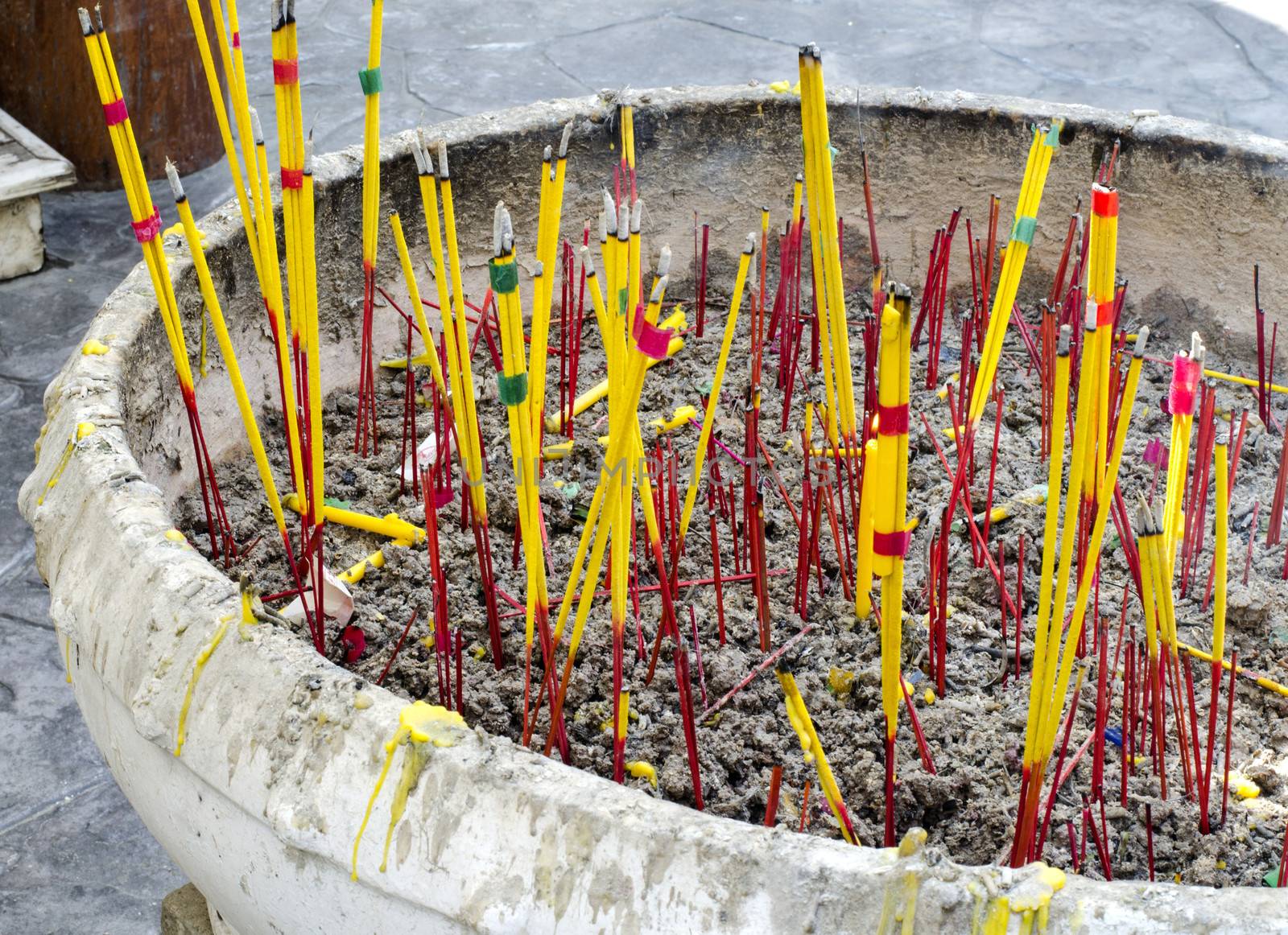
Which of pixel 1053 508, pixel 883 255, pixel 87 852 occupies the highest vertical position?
pixel 1053 508

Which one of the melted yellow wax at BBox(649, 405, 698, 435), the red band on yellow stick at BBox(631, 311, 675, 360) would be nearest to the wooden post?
the melted yellow wax at BBox(649, 405, 698, 435)

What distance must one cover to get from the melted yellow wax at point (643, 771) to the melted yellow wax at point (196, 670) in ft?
1.33

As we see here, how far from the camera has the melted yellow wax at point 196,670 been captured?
970 millimetres

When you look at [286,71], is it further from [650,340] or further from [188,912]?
[188,912]

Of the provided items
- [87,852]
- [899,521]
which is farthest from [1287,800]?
[87,852]

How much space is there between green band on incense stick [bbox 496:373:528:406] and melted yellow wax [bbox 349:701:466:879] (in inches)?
8.9

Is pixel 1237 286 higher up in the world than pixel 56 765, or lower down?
higher up

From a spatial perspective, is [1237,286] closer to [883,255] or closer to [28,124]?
→ [883,255]

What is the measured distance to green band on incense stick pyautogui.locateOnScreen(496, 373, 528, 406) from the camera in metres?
0.98

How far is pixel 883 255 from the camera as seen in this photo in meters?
2.13

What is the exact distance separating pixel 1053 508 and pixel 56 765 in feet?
4.68

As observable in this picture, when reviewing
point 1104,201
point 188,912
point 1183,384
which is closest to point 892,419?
point 1104,201

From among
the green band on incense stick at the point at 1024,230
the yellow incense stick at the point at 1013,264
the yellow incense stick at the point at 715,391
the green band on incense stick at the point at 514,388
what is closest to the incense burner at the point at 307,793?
the green band on incense stick at the point at 514,388

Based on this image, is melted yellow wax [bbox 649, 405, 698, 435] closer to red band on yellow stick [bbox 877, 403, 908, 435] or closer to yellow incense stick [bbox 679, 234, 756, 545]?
yellow incense stick [bbox 679, 234, 756, 545]
